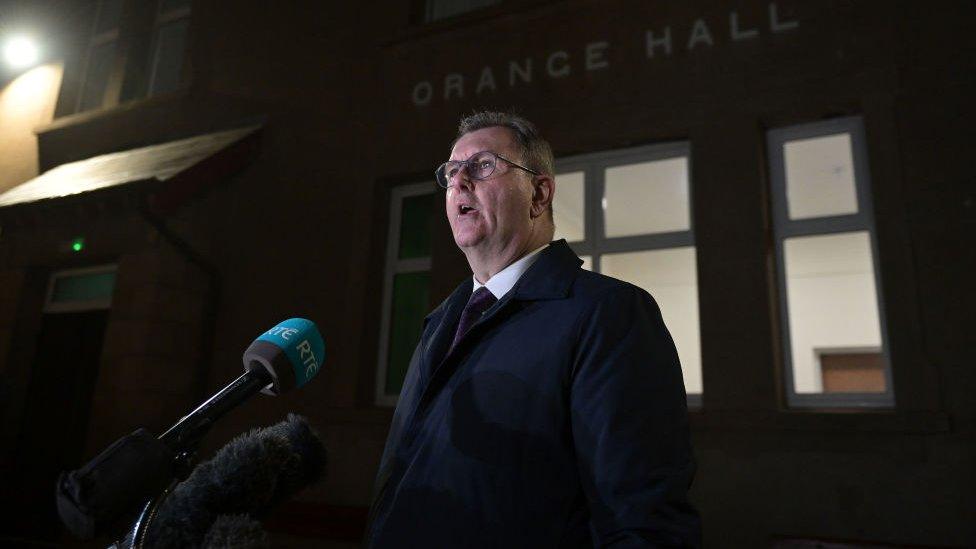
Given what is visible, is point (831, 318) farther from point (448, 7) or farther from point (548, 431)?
point (548, 431)

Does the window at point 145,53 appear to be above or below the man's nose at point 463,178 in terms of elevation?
above

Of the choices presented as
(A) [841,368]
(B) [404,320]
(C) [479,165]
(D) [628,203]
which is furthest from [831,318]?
(C) [479,165]

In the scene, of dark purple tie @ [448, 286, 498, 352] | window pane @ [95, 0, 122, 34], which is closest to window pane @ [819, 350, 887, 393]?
dark purple tie @ [448, 286, 498, 352]

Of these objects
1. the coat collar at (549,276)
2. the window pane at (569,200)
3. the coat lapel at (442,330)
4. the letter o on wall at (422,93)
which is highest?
the letter o on wall at (422,93)

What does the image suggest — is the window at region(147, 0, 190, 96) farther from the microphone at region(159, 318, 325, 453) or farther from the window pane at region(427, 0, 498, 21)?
A: the microphone at region(159, 318, 325, 453)

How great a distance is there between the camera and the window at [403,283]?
17.9 feet

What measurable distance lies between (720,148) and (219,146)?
4.40 metres

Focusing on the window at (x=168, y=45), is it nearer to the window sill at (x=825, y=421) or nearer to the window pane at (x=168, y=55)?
the window pane at (x=168, y=55)

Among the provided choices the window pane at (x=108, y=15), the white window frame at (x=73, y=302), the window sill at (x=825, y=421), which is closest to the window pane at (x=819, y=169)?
the window sill at (x=825, y=421)

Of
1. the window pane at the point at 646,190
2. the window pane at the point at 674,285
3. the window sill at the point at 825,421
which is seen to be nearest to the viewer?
the window sill at the point at 825,421

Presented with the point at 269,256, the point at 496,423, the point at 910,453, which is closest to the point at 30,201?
the point at 269,256

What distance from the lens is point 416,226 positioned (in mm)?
5785

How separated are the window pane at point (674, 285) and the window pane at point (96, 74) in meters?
6.97

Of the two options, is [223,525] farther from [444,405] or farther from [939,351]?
[939,351]
